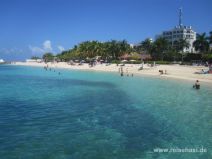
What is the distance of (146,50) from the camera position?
369 feet

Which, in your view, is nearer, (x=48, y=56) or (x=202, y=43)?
(x=202, y=43)

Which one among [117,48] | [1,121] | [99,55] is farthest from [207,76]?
[99,55]

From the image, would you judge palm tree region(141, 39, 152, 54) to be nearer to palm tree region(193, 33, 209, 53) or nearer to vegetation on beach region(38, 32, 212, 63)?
vegetation on beach region(38, 32, 212, 63)

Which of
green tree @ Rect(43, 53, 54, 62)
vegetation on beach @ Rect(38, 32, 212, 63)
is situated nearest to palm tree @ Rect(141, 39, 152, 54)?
vegetation on beach @ Rect(38, 32, 212, 63)

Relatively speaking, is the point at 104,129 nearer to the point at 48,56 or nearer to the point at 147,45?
the point at 147,45

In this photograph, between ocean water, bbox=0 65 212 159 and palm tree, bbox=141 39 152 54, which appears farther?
palm tree, bbox=141 39 152 54

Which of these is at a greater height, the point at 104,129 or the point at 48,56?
the point at 48,56

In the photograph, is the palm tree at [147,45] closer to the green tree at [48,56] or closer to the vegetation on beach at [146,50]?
the vegetation on beach at [146,50]

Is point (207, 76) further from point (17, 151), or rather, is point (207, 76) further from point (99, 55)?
point (99, 55)

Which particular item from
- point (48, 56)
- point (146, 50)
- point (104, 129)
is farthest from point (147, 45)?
point (104, 129)

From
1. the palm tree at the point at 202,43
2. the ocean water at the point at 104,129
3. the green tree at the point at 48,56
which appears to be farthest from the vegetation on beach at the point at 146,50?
the ocean water at the point at 104,129

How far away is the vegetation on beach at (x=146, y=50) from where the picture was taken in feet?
302

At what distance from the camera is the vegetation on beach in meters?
92.1

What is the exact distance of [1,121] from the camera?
1962 centimetres
